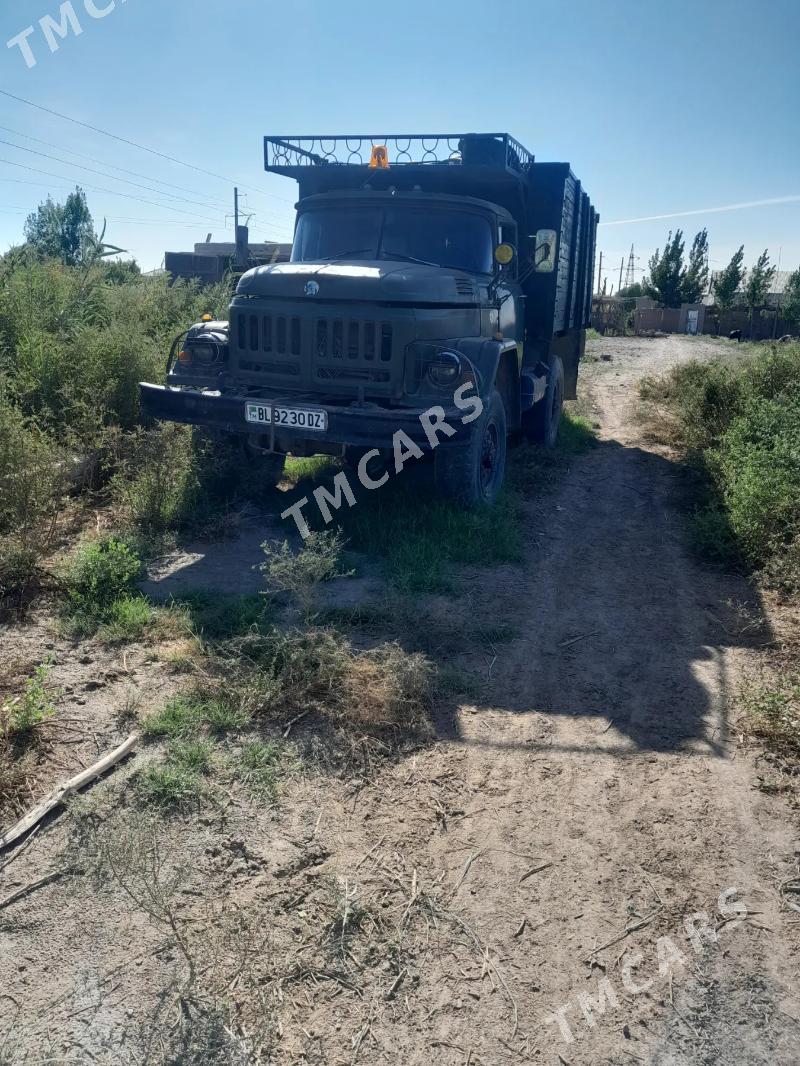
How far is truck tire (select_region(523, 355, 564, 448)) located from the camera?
898 centimetres

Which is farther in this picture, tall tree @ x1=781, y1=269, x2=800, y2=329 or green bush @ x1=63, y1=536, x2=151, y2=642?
tall tree @ x1=781, y1=269, x2=800, y2=329

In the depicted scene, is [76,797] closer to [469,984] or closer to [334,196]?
[469,984]

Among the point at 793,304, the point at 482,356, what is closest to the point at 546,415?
the point at 482,356

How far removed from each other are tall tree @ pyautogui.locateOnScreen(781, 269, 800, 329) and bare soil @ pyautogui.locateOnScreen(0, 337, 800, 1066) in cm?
3679

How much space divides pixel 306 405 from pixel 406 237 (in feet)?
6.67

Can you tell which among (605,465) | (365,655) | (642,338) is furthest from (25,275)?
(642,338)

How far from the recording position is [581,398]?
14125 millimetres

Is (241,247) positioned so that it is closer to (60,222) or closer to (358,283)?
(358,283)

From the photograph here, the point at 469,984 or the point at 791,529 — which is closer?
the point at 469,984

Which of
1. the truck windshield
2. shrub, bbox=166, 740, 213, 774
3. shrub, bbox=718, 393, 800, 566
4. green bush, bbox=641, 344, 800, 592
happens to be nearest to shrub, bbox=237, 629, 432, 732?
shrub, bbox=166, 740, 213, 774

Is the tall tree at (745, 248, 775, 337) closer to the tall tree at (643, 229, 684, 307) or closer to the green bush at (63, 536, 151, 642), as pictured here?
the tall tree at (643, 229, 684, 307)

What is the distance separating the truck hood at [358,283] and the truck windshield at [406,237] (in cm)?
47

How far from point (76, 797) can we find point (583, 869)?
195 cm

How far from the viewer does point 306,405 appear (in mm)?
5500
